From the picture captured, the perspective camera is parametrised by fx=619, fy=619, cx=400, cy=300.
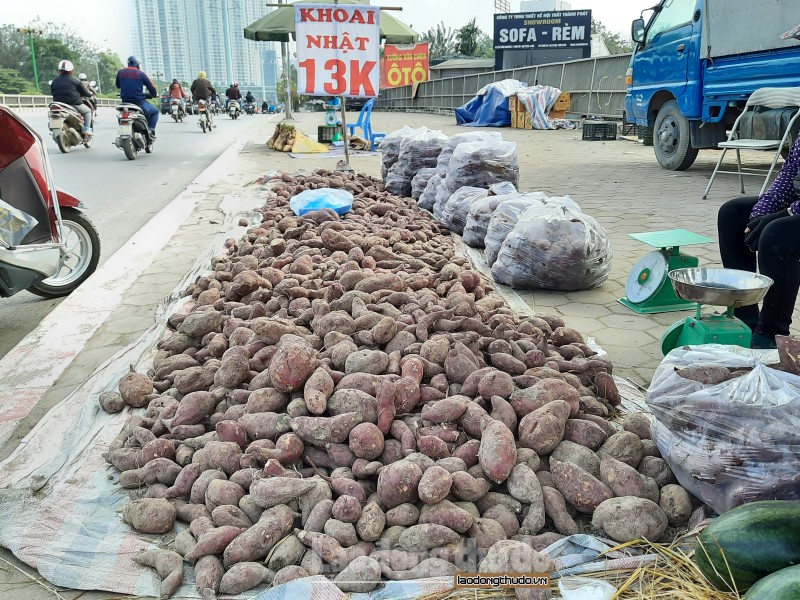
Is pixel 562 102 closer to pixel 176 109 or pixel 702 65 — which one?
pixel 702 65

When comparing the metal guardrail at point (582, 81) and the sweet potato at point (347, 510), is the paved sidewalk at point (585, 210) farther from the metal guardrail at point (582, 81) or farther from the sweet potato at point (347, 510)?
the metal guardrail at point (582, 81)

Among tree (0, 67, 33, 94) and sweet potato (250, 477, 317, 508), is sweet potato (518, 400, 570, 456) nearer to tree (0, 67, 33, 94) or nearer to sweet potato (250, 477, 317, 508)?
sweet potato (250, 477, 317, 508)

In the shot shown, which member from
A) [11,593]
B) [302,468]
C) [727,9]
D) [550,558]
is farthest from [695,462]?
[727,9]

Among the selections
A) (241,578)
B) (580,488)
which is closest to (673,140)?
(580,488)

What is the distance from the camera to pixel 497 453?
1731 millimetres

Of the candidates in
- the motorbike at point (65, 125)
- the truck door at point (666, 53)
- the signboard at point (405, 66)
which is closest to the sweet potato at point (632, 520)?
the truck door at point (666, 53)

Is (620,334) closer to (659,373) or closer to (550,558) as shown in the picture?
(659,373)

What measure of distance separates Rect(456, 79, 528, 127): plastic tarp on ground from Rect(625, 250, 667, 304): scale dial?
51.5 feet

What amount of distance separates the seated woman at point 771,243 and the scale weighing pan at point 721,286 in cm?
17

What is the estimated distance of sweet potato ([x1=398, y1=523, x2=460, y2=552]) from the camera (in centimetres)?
155

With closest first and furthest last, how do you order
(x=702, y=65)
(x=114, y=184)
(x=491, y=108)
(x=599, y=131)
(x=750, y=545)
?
(x=750, y=545) < (x=702, y=65) < (x=114, y=184) < (x=599, y=131) < (x=491, y=108)

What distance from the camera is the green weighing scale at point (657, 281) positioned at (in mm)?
→ 3139

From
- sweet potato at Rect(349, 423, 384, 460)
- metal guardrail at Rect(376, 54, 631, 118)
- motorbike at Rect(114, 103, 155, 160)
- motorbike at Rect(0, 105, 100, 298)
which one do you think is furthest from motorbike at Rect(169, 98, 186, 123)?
sweet potato at Rect(349, 423, 384, 460)

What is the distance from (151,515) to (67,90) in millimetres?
11152
